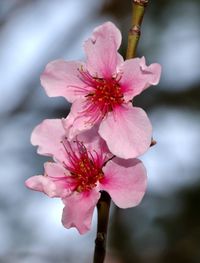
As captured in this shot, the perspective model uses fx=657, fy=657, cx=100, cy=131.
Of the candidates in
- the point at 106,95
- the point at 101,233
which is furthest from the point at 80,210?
the point at 106,95

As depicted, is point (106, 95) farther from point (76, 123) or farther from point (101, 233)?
point (101, 233)

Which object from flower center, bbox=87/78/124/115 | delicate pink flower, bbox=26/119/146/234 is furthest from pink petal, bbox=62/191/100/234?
flower center, bbox=87/78/124/115

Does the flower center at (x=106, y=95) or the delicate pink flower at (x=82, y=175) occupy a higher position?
the flower center at (x=106, y=95)

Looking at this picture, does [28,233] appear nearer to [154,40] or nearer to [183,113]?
[183,113]

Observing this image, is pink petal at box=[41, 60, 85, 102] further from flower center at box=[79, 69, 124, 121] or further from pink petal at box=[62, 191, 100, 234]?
pink petal at box=[62, 191, 100, 234]

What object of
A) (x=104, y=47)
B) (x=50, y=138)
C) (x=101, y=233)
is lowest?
(x=101, y=233)

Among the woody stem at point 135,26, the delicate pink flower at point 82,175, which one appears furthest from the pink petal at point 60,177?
the woody stem at point 135,26

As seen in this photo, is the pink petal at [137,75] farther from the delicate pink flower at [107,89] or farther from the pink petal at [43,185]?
the pink petal at [43,185]
